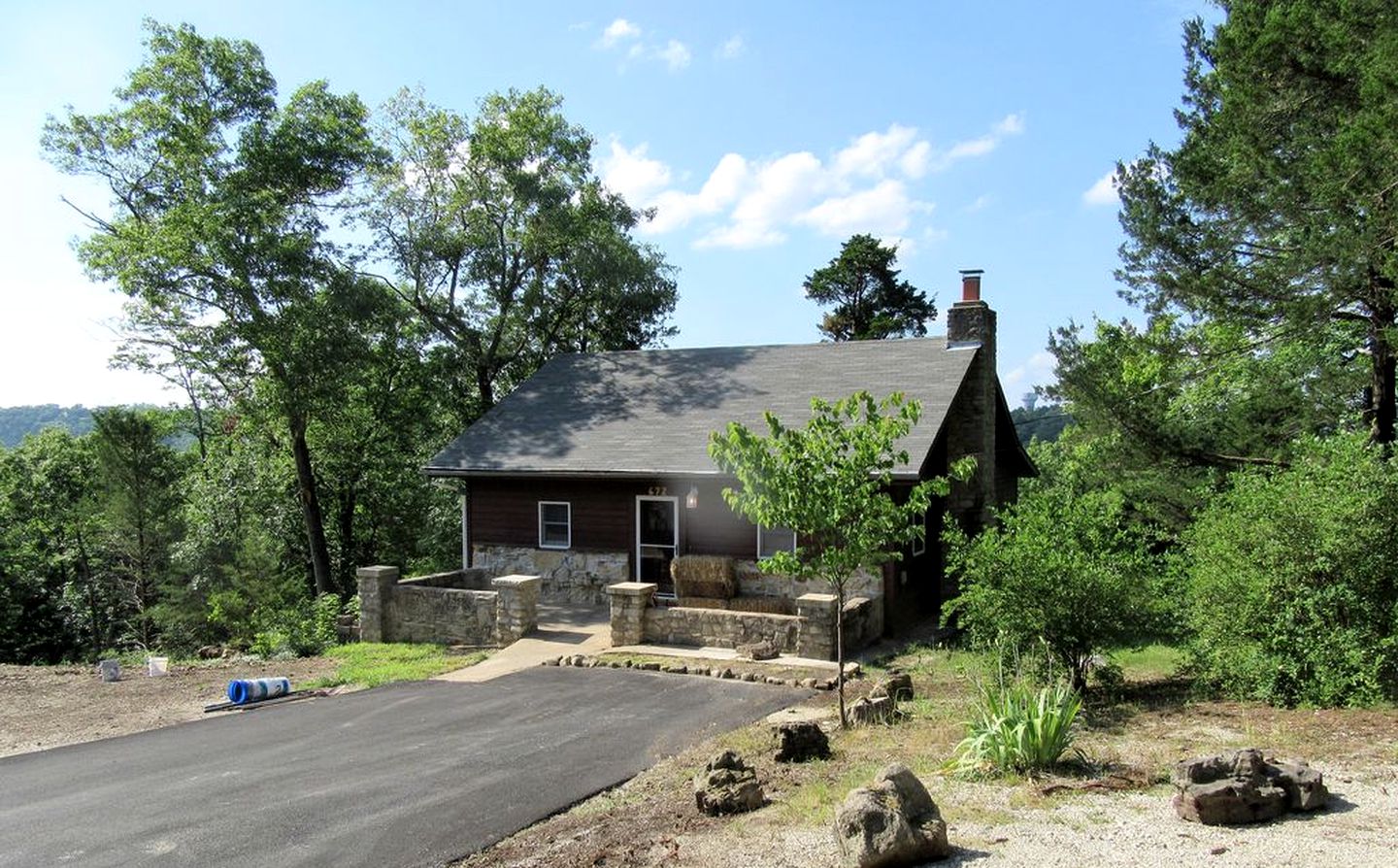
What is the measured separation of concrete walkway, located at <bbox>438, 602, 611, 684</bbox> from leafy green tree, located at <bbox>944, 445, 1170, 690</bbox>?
6.77 meters

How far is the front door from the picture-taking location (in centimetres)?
1834

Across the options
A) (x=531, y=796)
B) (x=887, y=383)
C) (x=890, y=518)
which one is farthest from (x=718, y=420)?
(x=531, y=796)

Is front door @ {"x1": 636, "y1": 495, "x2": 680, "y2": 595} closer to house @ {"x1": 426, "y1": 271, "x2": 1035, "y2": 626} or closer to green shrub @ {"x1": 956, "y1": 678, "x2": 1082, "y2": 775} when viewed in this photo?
house @ {"x1": 426, "y1": 271, "x2": 1035, "y2": 626}

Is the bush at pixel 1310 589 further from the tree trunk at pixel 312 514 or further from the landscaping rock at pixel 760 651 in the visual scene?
the tree trunk at pixel 312 514

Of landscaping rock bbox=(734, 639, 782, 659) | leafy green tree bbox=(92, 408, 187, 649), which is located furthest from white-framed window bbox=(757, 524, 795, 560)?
leafy green tree bbox=(92, 408, 187, 649)

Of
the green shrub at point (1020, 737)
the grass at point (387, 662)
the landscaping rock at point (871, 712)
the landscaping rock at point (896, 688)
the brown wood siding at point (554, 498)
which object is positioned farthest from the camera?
the brown wood siding at point (554, 498)

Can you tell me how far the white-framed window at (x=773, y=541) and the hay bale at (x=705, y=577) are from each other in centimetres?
63

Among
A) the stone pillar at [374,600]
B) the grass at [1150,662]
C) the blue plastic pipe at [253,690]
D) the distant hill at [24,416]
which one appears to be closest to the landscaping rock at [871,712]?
the grass at [1150,662]

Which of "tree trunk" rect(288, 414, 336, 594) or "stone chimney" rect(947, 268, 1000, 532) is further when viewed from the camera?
"tree trunk" rect(288, 414, 336, 594)

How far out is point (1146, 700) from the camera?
1022 cm

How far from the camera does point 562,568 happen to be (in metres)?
19.3

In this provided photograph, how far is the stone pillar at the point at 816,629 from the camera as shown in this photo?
44.5 ft

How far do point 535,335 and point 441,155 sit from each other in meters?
6.31

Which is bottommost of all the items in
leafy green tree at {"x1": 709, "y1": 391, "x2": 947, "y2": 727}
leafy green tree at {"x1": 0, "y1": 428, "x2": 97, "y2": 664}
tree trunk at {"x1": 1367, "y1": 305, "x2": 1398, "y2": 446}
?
leafy green tree at {"x1": 0, "y1": 428, "x2": 97, "y2": 664}
